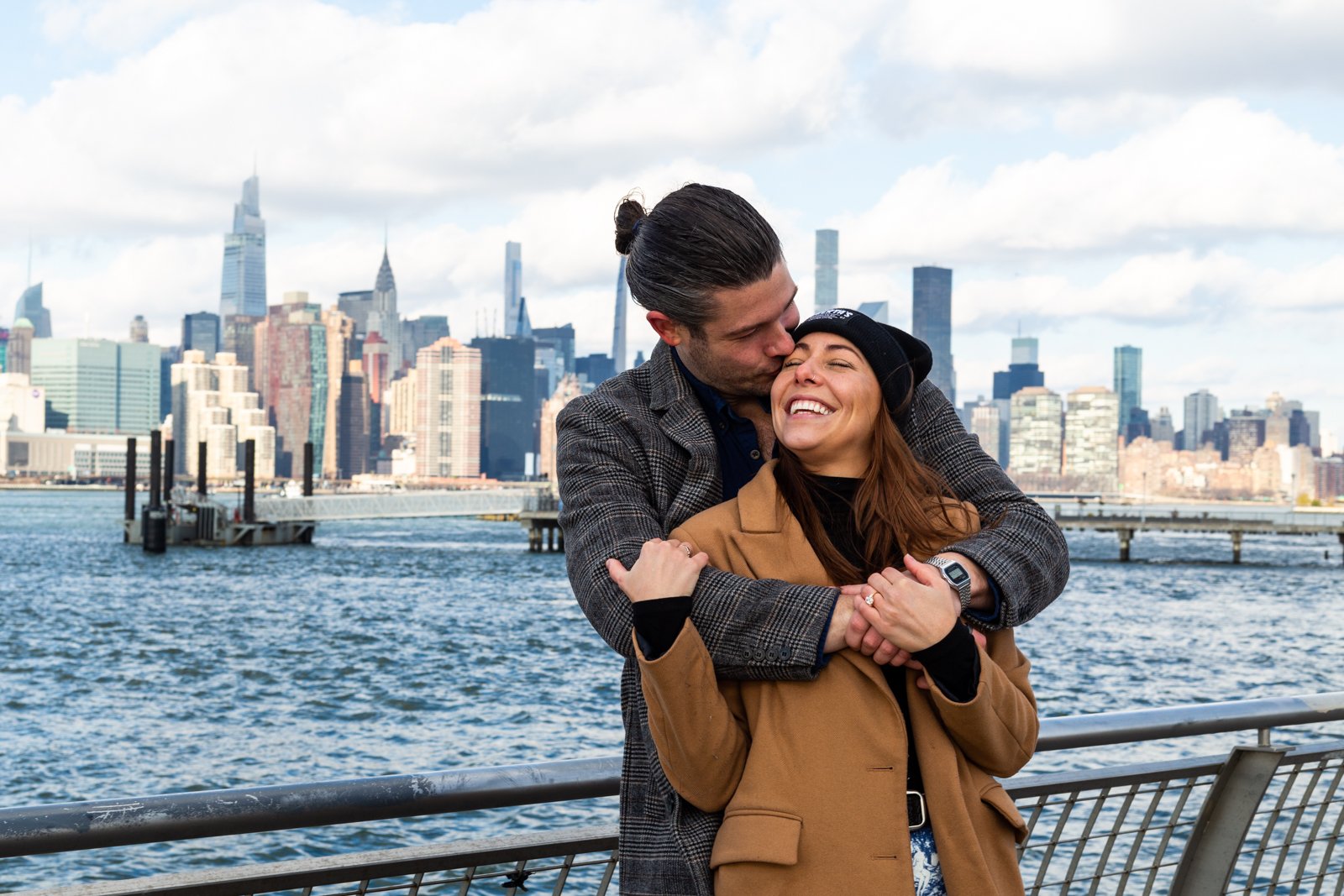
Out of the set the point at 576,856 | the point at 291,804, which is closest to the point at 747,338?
the point at 291,804

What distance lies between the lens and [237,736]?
20219mm

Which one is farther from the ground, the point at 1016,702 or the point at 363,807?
the point at 1016,702

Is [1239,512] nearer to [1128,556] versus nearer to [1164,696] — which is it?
[1128,556]

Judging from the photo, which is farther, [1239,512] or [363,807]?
[1239,512]

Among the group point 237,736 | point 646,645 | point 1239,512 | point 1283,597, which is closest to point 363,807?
point 646,645

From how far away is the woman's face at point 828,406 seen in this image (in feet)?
6.60

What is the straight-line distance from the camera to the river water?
16328 mm

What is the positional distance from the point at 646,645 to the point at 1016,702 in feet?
1.71

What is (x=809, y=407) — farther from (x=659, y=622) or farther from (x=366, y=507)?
(x=366, y=507)

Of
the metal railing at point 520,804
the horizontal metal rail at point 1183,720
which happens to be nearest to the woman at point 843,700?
the metal railing at point 520,804

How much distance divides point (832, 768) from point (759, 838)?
132 mm

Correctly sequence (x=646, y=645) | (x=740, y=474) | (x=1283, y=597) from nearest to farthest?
1. (x=646, y=645)
2. (x=740, y=474)
3. (x=1283, y=597)

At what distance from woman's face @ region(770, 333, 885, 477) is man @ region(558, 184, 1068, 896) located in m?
0.07

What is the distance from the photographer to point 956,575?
1920 millimetres
